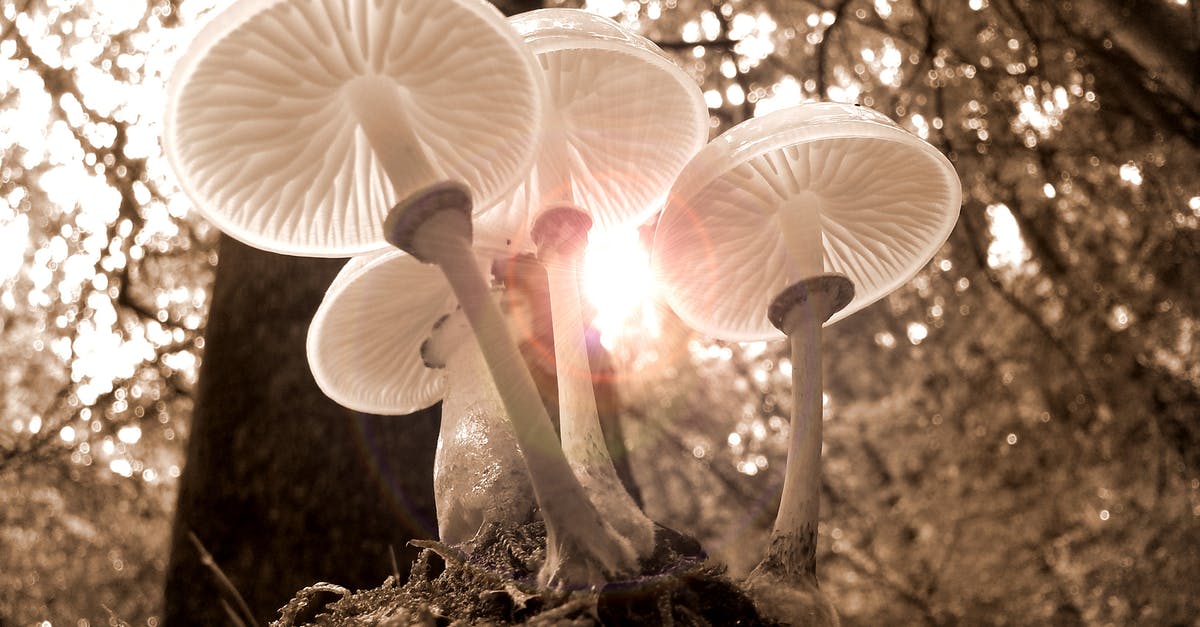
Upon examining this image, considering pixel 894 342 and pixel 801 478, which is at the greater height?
pixel 801 478

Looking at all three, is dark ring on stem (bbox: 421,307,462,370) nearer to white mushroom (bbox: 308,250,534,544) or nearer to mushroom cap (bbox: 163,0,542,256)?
white mushroom (bbox: 308,250,534,544)

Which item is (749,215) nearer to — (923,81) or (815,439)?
(815,439)

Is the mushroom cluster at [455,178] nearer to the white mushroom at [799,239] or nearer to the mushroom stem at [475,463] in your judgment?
the mushroom stem at [475,463]

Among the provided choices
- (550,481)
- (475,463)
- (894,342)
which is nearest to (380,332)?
(475,463)

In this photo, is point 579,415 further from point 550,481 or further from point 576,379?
point 550,481

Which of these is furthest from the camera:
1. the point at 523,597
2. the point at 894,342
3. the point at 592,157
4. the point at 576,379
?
the point at 894,342
